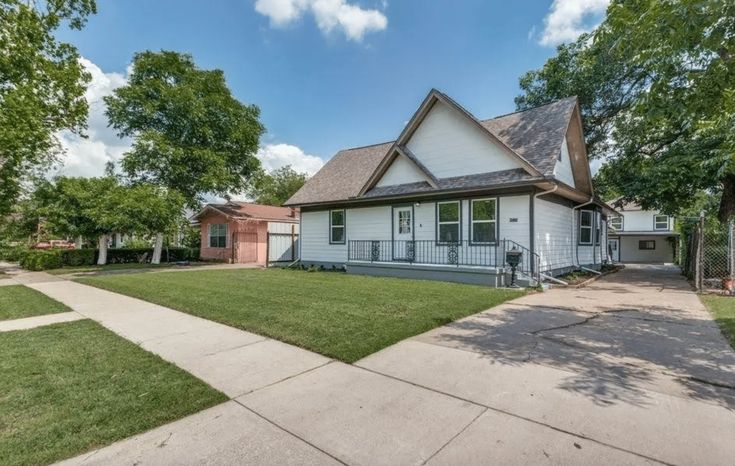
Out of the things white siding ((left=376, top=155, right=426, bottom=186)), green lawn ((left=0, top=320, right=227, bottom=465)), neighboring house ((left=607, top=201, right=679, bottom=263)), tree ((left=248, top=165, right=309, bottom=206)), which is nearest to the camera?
green lawn ((left=0, top=320, right=227, bottom=465))

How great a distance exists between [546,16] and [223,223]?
20608 millimetres

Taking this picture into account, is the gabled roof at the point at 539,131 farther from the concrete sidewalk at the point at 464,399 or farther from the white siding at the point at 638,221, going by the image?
the white siding at the point at 638,221

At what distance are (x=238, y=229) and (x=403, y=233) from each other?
520 inches

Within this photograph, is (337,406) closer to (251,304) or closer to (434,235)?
(251,304)

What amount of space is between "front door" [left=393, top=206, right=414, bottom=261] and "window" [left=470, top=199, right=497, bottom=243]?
2.35 meters

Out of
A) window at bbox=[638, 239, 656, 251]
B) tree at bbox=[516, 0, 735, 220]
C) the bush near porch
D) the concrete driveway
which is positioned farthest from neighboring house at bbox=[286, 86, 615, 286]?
window at bbox=[638, 239, 656, 251]

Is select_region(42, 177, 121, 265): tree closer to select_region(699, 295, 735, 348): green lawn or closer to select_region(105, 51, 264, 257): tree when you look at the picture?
select_region(105, 51, 264, 257): tree

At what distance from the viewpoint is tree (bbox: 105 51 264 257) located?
19344mm

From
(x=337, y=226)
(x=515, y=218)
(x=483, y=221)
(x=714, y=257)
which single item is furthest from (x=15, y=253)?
(x=714, y=257)

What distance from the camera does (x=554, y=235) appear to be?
12.1 meters

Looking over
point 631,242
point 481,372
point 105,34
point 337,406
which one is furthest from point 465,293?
point 631,242

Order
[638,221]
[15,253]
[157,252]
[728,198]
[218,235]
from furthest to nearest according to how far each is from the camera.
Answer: [638,221] → [15,253] → [218,235] → [157,252] → [728,198]

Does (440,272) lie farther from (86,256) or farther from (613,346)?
(86,256)

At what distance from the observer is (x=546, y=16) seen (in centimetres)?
1095
